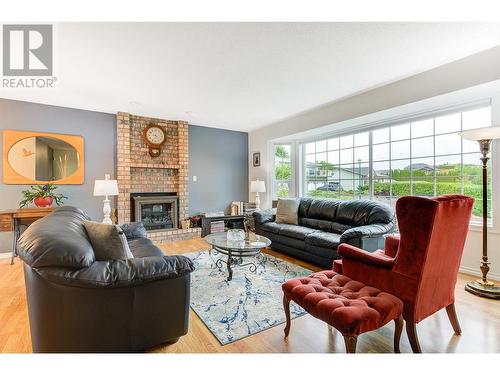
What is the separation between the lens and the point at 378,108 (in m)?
3.33

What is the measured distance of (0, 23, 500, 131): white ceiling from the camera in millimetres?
2049

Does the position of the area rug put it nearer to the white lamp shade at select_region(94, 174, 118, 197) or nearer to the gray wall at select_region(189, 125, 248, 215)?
the white lamp shade at select_region(94, 174, 118, 197)

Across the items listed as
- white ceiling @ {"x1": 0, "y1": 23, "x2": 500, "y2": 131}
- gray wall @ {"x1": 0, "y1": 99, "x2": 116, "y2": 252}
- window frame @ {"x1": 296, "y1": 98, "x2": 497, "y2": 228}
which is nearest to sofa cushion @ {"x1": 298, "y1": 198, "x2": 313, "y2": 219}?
window frame @ {"x1": 296, "y1": 98, "x2": 497, "y2": 228}

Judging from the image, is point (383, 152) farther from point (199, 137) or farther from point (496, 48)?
point (199, 137)

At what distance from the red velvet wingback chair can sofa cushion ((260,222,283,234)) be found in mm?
2188

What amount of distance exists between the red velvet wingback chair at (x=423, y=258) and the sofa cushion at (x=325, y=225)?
1.77 m

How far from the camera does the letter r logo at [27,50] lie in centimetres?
207

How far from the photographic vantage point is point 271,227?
398 centimetres

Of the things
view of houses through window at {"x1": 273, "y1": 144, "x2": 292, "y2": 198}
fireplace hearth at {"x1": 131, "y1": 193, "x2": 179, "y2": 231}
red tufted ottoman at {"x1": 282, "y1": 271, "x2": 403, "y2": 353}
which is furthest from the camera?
view of houses through window at {"x1": 273, "y1": 144, "x2": 292, "y2": 198}

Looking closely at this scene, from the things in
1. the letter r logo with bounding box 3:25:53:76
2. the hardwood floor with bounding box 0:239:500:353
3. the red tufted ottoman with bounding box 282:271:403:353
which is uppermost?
the letter r logo with bounding box 3:25:53:76

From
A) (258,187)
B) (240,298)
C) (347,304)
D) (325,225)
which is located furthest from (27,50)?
(325,225)

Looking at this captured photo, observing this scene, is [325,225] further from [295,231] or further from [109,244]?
[109,244]

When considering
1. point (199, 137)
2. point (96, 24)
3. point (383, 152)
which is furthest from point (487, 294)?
point (199, 137)

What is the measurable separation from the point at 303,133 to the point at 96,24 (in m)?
3.60
